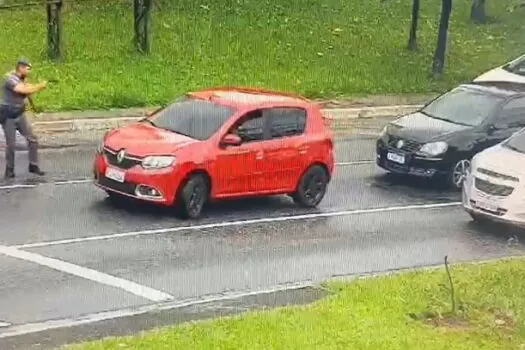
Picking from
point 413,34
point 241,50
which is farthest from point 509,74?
point 413,34

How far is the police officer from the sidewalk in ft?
4.92

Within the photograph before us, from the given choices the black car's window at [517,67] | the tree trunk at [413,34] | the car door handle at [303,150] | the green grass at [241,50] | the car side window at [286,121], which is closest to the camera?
the car side window at [286,121]

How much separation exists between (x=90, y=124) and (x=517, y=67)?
909 centimetres

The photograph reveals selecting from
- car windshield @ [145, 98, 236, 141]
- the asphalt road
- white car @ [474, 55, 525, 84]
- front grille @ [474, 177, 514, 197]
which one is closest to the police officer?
the asphalt road

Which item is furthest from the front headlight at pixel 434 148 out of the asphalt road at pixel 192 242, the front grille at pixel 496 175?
the front grille at pixel 496 175

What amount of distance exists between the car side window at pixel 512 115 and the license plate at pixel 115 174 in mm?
6973

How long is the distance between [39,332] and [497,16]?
27631mm

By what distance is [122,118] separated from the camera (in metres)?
22.9

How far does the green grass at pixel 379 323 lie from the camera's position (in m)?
10.1

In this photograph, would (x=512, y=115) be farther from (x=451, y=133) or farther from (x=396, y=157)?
(x=396, y=157)

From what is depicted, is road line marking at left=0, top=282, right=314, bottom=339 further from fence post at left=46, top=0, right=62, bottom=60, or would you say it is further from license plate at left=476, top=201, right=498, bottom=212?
fence post at left=46, top=0, right=62, bottom=60

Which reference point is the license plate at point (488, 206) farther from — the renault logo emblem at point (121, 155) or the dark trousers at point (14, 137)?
the dark trousers at point (14, 137)

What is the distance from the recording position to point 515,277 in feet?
42.8

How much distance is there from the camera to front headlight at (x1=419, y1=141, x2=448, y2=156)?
1945 centimetres
